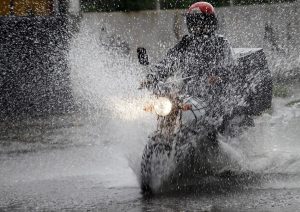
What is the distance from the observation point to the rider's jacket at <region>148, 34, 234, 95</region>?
7301 mm

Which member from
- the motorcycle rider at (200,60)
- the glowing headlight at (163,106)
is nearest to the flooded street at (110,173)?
the motorcycle rider at (200,60)

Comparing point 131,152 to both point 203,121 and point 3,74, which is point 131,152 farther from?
point 3,74

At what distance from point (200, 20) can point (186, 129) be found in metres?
2.05

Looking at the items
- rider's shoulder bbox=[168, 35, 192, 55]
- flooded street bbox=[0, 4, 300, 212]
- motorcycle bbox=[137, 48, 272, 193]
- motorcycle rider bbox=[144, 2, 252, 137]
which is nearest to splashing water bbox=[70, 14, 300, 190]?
flooded street bbox=[0, 4, 300, 212]

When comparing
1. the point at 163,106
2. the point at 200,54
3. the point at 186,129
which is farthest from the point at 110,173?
the point at 200,54

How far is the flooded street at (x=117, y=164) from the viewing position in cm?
605

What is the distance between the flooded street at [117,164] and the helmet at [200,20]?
106 centimetres

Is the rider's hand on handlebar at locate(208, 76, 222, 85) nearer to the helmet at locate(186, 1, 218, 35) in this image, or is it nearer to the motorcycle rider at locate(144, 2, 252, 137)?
the motorcycle rider at locate(144, 2, 252, 137)

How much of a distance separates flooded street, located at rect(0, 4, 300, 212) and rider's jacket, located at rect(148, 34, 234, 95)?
1.64 ft

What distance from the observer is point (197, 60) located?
7453 millimetres

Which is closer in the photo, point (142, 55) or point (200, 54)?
point (142, 55)

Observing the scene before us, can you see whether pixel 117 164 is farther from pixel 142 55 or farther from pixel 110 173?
pixel 142 55

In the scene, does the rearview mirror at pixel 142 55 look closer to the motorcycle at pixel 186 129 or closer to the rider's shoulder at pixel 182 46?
the motorcycle at pixel 186 129

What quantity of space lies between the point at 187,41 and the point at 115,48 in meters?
9.36
